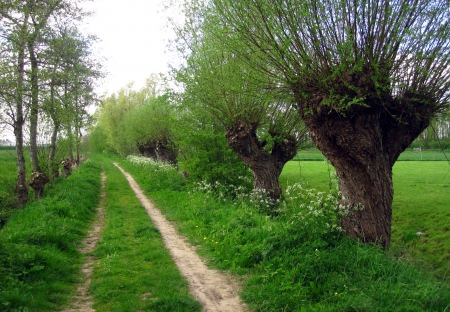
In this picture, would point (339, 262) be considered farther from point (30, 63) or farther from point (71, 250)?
point (30, 63)

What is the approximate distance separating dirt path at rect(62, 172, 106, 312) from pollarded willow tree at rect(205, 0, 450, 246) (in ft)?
16.6

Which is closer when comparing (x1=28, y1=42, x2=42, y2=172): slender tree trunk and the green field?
the green field

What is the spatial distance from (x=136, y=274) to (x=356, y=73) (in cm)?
548

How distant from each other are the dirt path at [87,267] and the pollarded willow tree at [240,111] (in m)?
Answer: 5.09

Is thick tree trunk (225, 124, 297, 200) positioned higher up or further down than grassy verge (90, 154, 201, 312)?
higher up

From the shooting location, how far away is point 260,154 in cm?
1262

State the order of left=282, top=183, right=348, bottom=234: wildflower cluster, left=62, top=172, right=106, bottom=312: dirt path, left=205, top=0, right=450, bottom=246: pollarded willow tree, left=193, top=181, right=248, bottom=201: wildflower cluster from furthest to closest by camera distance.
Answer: left=193, top=181, right=248, bottom=201: wildflower cluster, left=282, top=183, right=348, bottom=234: wildflower cluster, left=205, top=0, right=450, bottom=246: pollarded willow tree, left=62, top=172, right=106, bottom=312: dirt path

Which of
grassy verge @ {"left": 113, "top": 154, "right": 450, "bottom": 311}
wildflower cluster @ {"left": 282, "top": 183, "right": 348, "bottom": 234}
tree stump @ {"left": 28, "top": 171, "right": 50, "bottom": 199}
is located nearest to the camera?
grassy verge @ {"left": 113, "top": 154, "right": 450, "bottom": 311}

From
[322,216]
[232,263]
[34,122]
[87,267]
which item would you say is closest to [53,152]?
[34,122]

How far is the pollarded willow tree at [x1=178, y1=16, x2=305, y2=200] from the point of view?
11.3m

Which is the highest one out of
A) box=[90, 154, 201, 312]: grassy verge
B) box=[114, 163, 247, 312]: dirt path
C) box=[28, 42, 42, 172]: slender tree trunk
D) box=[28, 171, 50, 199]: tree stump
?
box=[28, 42, 42, 172]: slender tree trunk

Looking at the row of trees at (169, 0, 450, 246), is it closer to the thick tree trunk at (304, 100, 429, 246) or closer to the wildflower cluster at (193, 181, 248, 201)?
the thick tree trunk at (304, 100, 429, 246)

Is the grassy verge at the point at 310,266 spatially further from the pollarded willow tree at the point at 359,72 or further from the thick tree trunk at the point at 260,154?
the thick tree trunk at the point at 260,154

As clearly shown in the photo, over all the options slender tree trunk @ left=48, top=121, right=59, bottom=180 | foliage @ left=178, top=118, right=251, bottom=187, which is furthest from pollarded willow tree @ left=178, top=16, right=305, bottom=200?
slender tree trunk @ left=48, top=121, right=59, bottom=180
